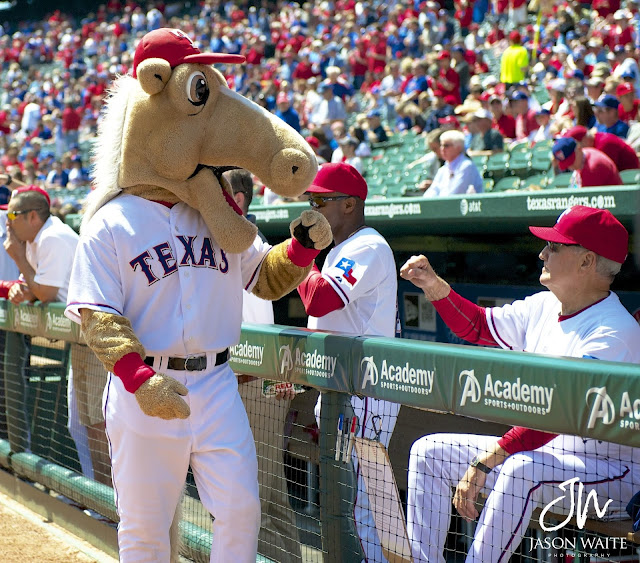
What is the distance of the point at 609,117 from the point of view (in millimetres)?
6770

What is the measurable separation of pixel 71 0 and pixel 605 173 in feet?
102

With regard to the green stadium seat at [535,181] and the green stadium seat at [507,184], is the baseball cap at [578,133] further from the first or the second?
the green stadium seat at [507,184]

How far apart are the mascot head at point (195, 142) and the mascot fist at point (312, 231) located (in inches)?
4.2

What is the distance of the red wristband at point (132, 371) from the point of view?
7.03 ft

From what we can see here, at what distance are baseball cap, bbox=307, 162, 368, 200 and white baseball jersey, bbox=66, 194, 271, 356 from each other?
899 millimetres

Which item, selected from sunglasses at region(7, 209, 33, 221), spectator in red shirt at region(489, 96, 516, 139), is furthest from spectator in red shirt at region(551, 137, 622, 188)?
spectator in red shirt at region(489, 96, 516, 139)

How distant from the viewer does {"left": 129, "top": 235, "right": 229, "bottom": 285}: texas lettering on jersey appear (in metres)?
2.33

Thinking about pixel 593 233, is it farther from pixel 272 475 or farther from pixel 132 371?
pixel 132 371

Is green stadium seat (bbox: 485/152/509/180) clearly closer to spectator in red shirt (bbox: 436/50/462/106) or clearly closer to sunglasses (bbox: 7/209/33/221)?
spectator in red shirt (bbox: 436/50/462/106)

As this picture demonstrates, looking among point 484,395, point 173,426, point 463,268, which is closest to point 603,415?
point 484,395

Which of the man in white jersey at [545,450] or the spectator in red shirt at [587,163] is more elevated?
the spectator in red shirt at [587,163]

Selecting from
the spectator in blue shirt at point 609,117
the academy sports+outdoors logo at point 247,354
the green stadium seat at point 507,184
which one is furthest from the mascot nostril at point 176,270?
the green stadium seat at point 507,184

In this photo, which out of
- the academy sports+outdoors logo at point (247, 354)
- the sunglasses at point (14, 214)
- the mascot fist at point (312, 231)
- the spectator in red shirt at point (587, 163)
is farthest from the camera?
the spectator in red shirt at point (587, 163)

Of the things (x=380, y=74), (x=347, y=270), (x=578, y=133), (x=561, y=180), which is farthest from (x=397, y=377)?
(x=380, y=74)
